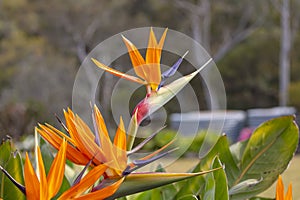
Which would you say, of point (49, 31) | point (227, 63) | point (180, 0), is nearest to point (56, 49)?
point (49, 31)

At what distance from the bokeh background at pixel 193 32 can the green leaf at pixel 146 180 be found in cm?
1613

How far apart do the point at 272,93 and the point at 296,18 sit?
249 centimetres

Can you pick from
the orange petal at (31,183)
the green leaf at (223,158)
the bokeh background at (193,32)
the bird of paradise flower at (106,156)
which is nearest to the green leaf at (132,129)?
the bird of paradise flower at (106,156)

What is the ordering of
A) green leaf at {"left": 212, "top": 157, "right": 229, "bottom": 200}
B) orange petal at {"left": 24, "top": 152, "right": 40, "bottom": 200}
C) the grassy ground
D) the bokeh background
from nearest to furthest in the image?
orange petal at {"left": 24, "top": 152, "right": 40, "bottom": 200} → green leaf at {"left": 212, "top": 157, "right": 229, "bottom": 200} → the grassy ground → the bokeh background

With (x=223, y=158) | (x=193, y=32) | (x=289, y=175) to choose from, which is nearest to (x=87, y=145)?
(x=223, y=158)

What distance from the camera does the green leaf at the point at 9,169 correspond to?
658 millimetres

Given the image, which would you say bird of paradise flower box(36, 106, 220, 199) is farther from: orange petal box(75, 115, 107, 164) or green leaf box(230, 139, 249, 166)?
green leaf box(230, 139, 249, 166)

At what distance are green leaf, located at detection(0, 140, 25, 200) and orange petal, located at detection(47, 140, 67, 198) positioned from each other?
0.21m

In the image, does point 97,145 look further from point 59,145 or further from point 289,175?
point 289,175

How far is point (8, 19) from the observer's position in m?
17.6

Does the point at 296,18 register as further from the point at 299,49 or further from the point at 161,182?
the point at 161,182

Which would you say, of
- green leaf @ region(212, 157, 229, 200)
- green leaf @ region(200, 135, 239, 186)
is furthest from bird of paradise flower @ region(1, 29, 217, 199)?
green leaf @ region(200, 135, 239, 186)

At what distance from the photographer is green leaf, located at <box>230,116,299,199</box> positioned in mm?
850

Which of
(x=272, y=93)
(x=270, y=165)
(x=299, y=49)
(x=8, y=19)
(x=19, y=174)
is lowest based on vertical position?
(x=272, y=93)
